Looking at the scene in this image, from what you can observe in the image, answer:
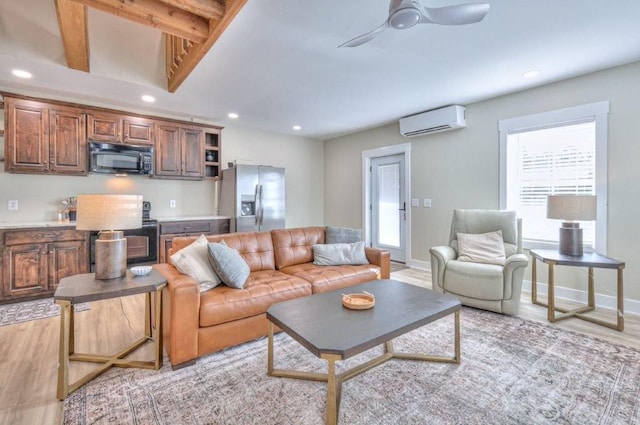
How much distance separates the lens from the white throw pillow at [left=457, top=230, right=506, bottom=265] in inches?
127

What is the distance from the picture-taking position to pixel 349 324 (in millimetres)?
1694

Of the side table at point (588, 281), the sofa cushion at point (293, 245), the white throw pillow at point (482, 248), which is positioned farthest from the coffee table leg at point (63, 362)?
the side table at point (588, 281)

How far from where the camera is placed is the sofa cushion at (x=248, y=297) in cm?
215

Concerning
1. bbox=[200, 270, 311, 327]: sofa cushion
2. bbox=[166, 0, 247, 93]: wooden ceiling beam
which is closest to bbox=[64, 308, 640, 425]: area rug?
bbox=[200, 270, 311, 327]: sofa cushion

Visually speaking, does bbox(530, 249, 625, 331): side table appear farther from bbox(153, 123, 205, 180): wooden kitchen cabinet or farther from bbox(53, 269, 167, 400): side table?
bbox(153, 123, 205, 180): wooden kitchen cabinet

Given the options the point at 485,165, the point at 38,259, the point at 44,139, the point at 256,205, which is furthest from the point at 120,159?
the point at 485,165

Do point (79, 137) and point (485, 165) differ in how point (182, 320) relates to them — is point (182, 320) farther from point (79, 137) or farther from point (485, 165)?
point (485, 165)

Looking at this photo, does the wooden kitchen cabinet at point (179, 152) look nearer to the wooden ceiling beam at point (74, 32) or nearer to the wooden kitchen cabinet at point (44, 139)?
the wooden kitchen cabinet at point (44, 139)

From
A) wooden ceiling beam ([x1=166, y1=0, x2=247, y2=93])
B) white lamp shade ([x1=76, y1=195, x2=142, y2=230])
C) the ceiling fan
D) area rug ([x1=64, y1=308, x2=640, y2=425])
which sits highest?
wooden ceiling beam ([x1=166, y1=0, x2=247, y2=93])

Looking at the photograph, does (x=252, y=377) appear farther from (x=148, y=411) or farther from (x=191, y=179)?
(x=191, y=179)

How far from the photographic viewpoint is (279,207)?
5.28 m

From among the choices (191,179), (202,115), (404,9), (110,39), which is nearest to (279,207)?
(191,179)

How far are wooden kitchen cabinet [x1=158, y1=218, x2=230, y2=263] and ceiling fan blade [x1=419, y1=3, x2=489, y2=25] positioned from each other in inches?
153

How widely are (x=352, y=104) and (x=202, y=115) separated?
238 cm
